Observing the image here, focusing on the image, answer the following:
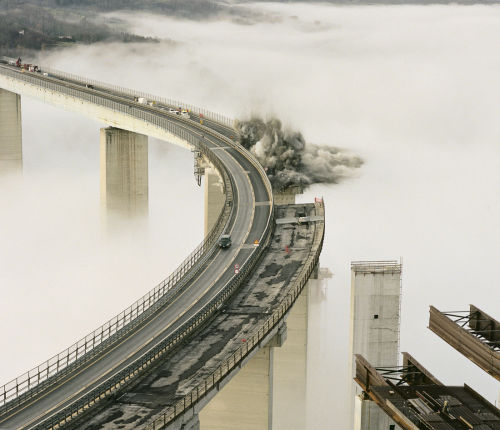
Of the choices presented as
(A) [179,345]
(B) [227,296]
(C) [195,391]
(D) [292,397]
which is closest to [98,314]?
(D) [292,397]

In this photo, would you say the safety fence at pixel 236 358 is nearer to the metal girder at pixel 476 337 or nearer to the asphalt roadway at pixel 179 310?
the asphalt roadway at pixel 179 310

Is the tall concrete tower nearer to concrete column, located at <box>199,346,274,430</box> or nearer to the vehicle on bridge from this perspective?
concrete column, located at <box>199,346,274,430</box>

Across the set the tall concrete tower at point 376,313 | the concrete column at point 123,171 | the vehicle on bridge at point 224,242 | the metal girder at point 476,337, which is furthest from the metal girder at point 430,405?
the concrete column at point 123,171

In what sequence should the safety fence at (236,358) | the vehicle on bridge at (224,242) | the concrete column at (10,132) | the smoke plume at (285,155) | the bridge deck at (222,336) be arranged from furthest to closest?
the concrete column at (10,132)
the smoke plume at (285,155)
the vehicle on bridge at (224,242)
the bridge deck at (222,336)
the safety fence at (236,358)

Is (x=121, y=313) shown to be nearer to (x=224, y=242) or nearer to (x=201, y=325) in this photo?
(x=224, y=242)

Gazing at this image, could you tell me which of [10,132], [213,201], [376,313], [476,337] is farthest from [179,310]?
[10,132]

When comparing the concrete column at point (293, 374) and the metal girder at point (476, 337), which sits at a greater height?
the metal girder at point (476, 337)

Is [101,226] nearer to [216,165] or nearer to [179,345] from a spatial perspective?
[216,165]

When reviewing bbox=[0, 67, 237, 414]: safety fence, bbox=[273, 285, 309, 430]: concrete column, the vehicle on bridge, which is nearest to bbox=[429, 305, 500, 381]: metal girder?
bbox=[0, 67, 237, 414]: safety fence
